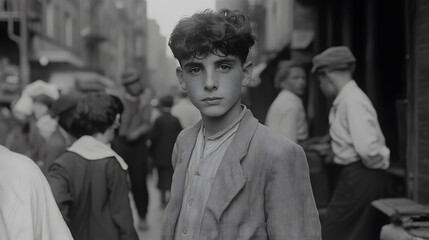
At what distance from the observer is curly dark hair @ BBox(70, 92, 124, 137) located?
4.73 meters

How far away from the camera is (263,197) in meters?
2.64

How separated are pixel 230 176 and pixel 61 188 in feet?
6.31

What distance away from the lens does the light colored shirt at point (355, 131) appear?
5402 mm

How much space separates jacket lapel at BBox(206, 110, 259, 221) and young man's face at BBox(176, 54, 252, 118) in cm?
12

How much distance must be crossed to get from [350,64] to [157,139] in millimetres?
6837

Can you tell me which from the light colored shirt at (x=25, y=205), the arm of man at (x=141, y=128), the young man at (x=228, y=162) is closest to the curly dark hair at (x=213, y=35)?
the young man at (x=228, y=162)

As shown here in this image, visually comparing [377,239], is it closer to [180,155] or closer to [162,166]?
[180,155]

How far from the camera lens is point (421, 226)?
184 inches

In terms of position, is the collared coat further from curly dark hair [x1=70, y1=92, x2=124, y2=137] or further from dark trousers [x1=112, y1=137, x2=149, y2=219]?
dark trousers [x1=112, y1=137, x2=149, y2=219]

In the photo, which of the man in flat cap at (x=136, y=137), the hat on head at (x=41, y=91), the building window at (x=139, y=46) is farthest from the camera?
the building window at (x=139, y=46)

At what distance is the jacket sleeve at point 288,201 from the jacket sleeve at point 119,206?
1.97 meters

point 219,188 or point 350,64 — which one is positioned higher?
point 350,64

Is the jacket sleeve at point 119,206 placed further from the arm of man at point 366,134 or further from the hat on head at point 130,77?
the hat on head at point 130,77

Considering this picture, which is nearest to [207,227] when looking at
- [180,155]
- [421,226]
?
[180,155]
